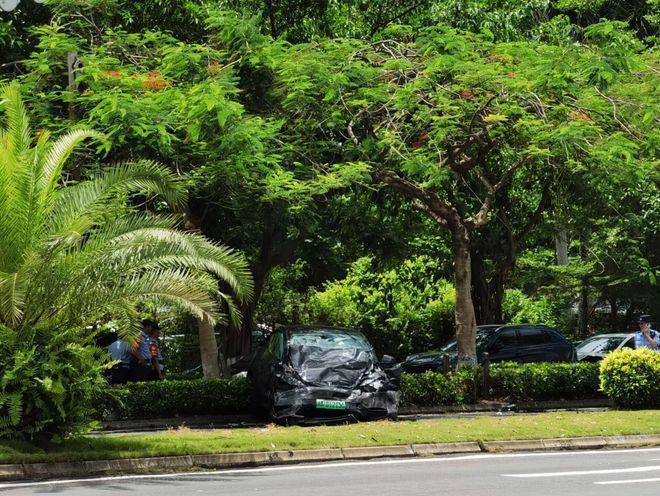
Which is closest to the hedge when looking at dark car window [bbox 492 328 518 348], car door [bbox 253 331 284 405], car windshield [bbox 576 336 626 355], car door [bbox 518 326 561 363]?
car door [bbox 253 331 284 405]

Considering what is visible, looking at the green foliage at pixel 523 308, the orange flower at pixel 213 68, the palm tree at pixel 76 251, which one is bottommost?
the green foliage at pixel 523 308

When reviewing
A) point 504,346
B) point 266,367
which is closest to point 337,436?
point 266,367

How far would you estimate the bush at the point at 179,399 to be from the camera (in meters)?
17.5

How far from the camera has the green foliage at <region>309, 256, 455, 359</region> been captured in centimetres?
3131

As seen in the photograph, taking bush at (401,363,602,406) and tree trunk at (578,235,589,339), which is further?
tree trunk at (578,235,589,339)

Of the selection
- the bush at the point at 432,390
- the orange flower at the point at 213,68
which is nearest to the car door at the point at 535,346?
the bush at the point at 432,390

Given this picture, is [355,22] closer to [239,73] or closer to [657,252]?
[239,73]

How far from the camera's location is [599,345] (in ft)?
90.1

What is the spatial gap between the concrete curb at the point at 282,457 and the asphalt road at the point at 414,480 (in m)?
0.34

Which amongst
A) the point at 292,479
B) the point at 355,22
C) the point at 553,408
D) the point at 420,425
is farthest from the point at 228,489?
the point at 355,22

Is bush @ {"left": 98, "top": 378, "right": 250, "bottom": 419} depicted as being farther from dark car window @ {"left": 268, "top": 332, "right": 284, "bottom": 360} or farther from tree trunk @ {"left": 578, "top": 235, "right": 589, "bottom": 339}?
tree trunk @ {"left": 578, "top": 235, "right": 589, "bottom": 339}

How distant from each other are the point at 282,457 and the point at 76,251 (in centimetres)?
363

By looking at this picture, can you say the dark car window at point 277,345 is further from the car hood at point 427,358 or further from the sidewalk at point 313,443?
the car hood at point 427,358

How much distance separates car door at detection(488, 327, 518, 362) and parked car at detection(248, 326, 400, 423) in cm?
684
